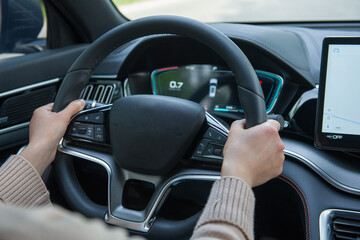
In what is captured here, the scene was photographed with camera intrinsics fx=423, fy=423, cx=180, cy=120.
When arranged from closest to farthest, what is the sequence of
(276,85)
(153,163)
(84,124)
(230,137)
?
(230,137), (153,163), (84,124), (276,85)

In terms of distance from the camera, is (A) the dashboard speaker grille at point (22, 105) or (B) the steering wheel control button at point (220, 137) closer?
(B) the steering wheel control button at point (220, 137)

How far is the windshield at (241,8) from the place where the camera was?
4.88m

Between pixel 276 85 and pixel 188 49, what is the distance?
351 millimetres

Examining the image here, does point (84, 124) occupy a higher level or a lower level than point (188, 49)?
lower

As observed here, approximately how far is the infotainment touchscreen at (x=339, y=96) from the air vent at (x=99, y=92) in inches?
30.3

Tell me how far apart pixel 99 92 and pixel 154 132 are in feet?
1.77

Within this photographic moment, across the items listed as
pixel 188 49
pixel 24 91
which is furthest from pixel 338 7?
pixel 24 91

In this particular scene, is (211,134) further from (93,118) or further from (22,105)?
(22,105)

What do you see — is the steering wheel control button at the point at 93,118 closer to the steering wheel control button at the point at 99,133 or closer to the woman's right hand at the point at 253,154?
the steering wheel control button at the point at 99,133

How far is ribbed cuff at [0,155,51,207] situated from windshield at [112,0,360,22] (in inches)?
145

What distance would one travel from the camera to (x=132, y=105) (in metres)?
1.19

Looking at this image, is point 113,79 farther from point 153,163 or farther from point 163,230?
point 163,230

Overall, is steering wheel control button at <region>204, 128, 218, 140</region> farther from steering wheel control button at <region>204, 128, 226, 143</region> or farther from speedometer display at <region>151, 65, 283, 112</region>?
speedometer display at <region>151, 65, 283, 112</region>

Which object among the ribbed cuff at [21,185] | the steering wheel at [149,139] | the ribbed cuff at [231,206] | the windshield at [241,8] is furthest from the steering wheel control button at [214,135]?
the windshield at [241,8]
